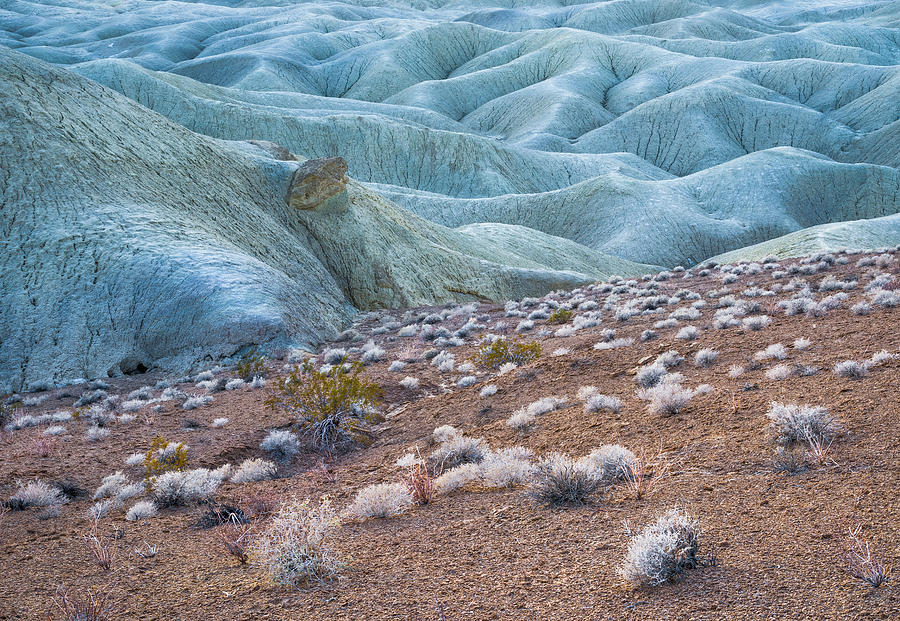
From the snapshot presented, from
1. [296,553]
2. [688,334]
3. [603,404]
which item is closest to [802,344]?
[688,334]

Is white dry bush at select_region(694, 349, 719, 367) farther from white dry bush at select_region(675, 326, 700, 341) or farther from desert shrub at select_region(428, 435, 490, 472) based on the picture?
desert shrub at select_region(428, 435, 490, 472)

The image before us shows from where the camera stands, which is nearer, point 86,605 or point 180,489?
point 86,605

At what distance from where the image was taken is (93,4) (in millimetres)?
173500

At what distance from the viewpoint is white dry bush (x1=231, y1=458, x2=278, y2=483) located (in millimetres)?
7988

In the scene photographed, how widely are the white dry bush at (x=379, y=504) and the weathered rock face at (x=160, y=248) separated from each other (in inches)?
477

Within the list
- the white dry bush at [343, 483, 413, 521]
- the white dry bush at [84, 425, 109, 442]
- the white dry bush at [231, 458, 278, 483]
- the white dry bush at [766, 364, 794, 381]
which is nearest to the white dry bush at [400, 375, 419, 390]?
the white dry bush at [231, 458, 278, 483]

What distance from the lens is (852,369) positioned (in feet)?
22.9

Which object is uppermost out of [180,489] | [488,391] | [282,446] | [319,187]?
[180,489]

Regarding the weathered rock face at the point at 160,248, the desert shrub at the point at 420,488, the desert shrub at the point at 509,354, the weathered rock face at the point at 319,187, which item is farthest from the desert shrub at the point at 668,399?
the weathered rock face at the point at 319,187

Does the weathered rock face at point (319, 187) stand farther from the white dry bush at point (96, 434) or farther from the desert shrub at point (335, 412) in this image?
the desert shrub at point (335, 412)

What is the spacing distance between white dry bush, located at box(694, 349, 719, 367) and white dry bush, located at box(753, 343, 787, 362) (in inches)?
23.6

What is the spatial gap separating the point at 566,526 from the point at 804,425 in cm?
248

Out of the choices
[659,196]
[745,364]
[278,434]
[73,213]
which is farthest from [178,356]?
[659,196]

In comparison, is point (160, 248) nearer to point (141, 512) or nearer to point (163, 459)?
point (163, 459)
